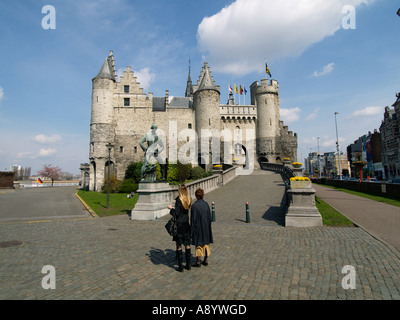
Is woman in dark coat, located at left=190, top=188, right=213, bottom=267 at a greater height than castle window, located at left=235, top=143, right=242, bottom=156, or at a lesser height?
lesser

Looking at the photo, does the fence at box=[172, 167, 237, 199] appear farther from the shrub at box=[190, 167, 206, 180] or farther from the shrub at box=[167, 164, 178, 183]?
the shrub at box=[167, 164, 178, 183]

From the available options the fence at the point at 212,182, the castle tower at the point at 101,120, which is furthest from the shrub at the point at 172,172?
the castle tower at the point at 101,120

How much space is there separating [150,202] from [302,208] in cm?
639

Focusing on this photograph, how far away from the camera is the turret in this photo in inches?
1684

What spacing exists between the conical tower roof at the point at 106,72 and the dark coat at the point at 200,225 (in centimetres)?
3668

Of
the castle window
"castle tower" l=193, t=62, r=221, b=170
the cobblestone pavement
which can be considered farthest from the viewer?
the castle window

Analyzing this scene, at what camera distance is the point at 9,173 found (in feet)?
126

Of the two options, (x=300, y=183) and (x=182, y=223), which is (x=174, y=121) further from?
(x=182, y=223)

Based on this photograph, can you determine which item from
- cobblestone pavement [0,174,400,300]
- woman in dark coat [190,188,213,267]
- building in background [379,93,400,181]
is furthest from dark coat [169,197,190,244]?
building in background [379,93,400,181]

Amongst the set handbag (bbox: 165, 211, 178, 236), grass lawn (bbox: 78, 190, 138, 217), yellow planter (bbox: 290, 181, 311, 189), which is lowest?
grass lawn (bbox: 78, 190, 138, 217)

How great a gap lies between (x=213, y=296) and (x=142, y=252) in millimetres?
2780

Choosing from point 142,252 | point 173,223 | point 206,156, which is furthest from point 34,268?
point 206,156

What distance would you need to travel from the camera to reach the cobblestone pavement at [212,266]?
12.1 feet

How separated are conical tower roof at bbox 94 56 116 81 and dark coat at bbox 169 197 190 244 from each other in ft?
120
